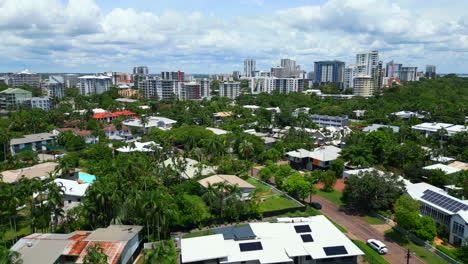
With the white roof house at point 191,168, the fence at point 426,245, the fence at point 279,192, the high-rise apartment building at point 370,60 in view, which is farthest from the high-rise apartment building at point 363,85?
the fence at point 426,245

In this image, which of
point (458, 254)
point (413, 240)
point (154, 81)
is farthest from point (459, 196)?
point (154, 81)

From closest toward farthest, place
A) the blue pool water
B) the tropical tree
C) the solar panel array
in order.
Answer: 1. the tropical tree
2. the solar panel array
3. the blue pool water

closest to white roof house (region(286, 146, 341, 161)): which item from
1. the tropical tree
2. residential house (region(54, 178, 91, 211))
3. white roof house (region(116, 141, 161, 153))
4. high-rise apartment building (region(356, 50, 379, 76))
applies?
white roof house (region(116, 141, 161, 153))

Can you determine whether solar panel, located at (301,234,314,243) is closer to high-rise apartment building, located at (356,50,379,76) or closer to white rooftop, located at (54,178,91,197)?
white rooftop, located at (54,178,91,197)

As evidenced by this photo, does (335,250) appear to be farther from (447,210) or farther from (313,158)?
(313,158)

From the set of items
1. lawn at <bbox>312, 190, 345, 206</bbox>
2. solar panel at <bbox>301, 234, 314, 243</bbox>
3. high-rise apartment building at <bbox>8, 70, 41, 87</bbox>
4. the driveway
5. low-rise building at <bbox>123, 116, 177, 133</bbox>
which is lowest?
the driveway

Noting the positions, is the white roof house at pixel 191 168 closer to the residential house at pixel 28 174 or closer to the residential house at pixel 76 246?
the residential house at pixel 28 174
